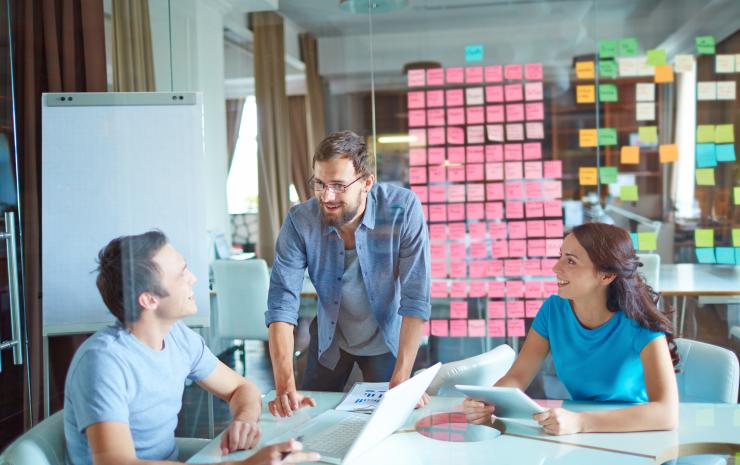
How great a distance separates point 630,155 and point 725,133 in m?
0.53

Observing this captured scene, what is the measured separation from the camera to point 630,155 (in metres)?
4.20

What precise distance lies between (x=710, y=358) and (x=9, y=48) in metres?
2.53

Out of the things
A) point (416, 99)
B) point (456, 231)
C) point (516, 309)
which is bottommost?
point (516, 309)

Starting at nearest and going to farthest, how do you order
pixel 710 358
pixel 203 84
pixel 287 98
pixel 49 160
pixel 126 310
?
pixel 126 310 → pixel 710 358 → pixel 49 160 → pixel 203 84 → pixel 287 98

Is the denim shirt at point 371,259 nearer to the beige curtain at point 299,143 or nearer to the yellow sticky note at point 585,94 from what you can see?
the beige curtain at point 299,143

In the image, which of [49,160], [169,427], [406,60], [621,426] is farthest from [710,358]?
[406,60]

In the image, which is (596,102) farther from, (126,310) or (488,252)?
(126,310)

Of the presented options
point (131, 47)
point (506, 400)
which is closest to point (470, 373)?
point (506, 400)

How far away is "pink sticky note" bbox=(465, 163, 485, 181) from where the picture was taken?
4.30 m

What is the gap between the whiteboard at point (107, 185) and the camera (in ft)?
6.75

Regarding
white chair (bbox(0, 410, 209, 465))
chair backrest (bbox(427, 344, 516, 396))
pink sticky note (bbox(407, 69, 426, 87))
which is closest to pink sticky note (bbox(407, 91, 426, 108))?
pink sticky note (bbox(407, 69, 426, 87))

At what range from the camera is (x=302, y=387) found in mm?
2369

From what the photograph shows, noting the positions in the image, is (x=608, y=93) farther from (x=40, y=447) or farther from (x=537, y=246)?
(x=40, y=447)

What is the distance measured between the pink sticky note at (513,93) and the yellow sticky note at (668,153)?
89 centimetres
